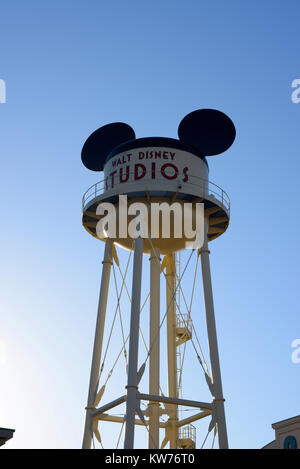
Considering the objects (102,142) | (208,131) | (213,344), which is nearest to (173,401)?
(213,344)

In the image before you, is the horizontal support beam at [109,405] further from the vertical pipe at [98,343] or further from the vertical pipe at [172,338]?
the vertical pipe at [172,338]

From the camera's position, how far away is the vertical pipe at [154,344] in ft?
70.4

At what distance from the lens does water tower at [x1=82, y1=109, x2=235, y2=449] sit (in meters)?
19.8

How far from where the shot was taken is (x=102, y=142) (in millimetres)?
24297

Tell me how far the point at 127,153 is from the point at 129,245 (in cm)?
319

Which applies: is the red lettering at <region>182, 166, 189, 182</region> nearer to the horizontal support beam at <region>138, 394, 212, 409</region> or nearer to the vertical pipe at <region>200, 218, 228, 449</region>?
the vertical pipe at <region>200, 218, 228, 449</region>

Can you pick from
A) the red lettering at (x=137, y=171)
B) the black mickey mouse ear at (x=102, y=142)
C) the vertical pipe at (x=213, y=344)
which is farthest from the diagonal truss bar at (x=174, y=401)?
the black mickey mouse ear at (x=102, y=142)

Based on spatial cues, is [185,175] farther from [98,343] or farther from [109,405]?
[109,405]

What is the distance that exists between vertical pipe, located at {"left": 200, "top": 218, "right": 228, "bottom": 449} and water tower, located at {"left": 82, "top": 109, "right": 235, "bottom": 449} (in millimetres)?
29

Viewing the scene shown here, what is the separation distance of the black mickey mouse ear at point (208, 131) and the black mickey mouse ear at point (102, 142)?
220 cm
